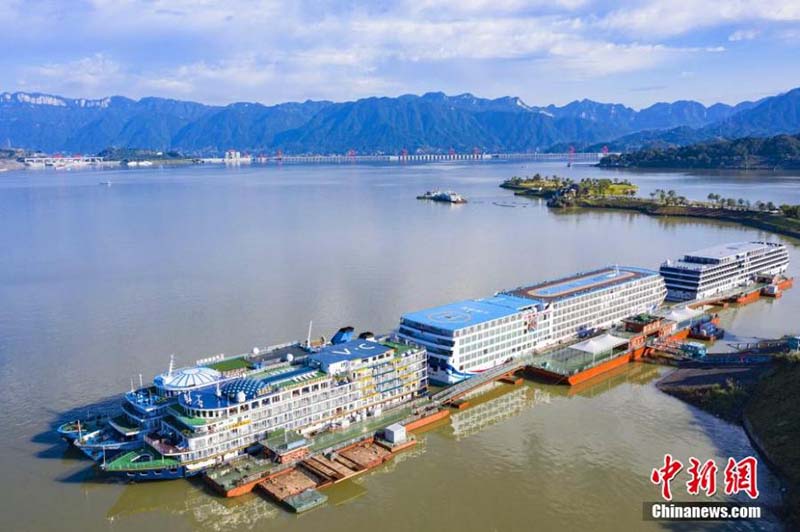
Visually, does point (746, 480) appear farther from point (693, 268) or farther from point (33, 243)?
point (33, 243)

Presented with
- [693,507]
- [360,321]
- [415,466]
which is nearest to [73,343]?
[360,321]

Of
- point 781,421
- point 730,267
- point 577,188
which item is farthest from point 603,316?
point 577,188

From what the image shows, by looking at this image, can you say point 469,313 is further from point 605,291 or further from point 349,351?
point 605,291

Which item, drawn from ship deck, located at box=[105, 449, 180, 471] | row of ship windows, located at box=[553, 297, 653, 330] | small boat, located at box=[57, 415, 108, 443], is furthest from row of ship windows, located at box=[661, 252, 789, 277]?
small boat, located at box=[57, 415, 108, 443]

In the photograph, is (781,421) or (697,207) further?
(697,207)

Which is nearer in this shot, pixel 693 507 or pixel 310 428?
pixel 693 507

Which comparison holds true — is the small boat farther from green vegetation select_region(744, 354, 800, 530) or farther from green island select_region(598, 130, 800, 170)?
green island select_region(598, 130, 800, 170)
